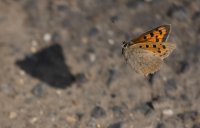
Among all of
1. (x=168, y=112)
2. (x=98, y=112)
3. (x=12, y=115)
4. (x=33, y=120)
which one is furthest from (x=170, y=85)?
(x=12, y=115)

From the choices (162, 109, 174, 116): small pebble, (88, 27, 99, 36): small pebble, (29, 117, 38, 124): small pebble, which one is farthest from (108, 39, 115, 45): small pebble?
(29, 117, 38, 124): small pebble

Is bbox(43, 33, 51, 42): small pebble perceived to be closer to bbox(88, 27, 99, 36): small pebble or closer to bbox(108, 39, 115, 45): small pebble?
bbox(88, 27, 99, 36): small pebble

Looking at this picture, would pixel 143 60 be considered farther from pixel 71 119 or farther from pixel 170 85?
pixel 71 119

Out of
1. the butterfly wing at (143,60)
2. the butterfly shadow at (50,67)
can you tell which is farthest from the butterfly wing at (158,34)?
the butterfly shadow at (50,67)

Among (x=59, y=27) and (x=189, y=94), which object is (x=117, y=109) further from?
(x=59, y=27)

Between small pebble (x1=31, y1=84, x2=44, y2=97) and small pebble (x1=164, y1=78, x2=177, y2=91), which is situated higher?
small pebble (x1=31, y1=84, x2=44, y2=97)

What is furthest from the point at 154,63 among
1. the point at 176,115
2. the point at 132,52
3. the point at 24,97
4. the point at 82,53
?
the point at 24,97

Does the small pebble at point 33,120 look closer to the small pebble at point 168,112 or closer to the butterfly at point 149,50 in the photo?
the butterfly at point 149,50
